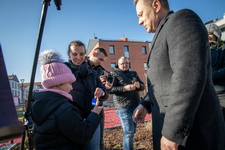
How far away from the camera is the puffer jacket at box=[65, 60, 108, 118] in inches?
87.7

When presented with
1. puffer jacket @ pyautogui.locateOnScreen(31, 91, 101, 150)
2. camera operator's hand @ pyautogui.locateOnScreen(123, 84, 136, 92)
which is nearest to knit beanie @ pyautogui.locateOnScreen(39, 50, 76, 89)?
puffer jacket @ pyautogui.locateOnScreen(31, 91, 101, 150)

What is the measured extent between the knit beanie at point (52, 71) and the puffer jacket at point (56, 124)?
6.2 inches

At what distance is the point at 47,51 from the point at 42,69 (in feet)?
0.76

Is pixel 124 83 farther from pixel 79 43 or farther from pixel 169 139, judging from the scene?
pixel 169 139

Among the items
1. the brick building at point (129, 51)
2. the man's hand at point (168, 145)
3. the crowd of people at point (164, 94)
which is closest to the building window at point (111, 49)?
the brick building at point (129, 51)

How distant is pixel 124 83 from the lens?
3.64 meters

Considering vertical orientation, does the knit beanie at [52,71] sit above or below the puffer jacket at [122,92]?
above

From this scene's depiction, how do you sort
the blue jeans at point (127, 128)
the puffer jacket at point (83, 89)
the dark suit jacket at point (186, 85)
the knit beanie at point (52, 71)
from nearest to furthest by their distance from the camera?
the dark suit jacket at point (186, 85), the knit beanie at point (52, 71), the puffer jacket at point (83, 89), the blue jeans at point (127, 128)

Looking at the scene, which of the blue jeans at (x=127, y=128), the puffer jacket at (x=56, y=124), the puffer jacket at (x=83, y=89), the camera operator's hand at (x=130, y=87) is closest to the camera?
the puffer jacket at (x=56, y=124)

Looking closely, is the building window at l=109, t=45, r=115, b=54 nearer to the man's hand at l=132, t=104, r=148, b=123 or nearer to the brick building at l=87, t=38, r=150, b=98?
the brick building at l=87, t=38, r=150, b=98

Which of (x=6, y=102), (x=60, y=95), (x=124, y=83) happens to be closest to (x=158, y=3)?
(x=60, y=95)

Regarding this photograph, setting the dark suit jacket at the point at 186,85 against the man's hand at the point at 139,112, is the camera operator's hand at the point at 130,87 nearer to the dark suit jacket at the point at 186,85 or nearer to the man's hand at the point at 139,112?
the man's hand at the point at 139,112

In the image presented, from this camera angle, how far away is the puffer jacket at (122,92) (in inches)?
134

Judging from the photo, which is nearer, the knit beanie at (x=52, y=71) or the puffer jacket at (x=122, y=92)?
the knit beanie at (x=52, y=71)
